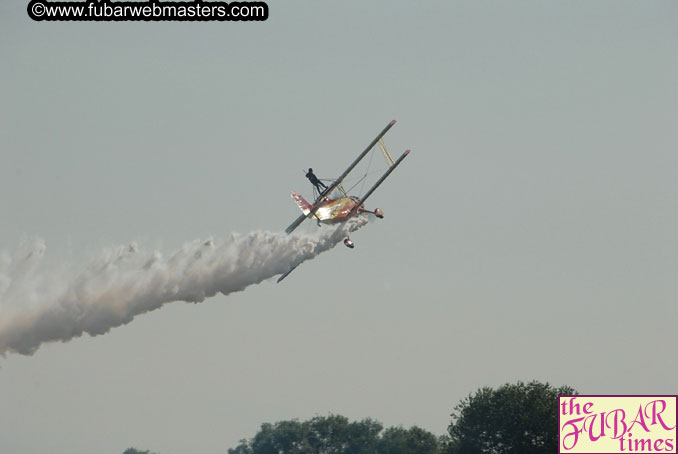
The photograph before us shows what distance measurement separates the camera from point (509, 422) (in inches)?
5103

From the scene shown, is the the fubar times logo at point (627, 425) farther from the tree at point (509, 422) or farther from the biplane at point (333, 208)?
the tree at point (509, 422)

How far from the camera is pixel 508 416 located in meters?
130

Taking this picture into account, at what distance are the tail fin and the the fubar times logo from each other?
91.5ft

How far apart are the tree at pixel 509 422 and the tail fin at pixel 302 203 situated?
46340mm

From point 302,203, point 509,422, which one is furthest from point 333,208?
point 509,422

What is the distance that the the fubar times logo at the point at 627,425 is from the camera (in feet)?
211

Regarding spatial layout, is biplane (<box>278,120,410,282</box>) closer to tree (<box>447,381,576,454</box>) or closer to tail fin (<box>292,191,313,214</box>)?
tail fin (<box>292,191,313,214</box>)

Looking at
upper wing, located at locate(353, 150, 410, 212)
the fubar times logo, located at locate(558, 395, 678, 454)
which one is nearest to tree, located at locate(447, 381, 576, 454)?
upper wing, located at locate(353, 150, 410, 212)

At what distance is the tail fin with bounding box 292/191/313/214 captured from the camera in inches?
3489

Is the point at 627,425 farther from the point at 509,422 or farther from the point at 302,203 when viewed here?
the point at 509,422

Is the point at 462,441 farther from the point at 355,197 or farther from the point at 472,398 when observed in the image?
the point at 355,197

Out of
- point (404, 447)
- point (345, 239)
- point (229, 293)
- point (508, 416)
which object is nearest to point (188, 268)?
point (229, 293)

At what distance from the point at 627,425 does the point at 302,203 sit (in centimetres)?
3130

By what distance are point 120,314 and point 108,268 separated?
318 centimetres
